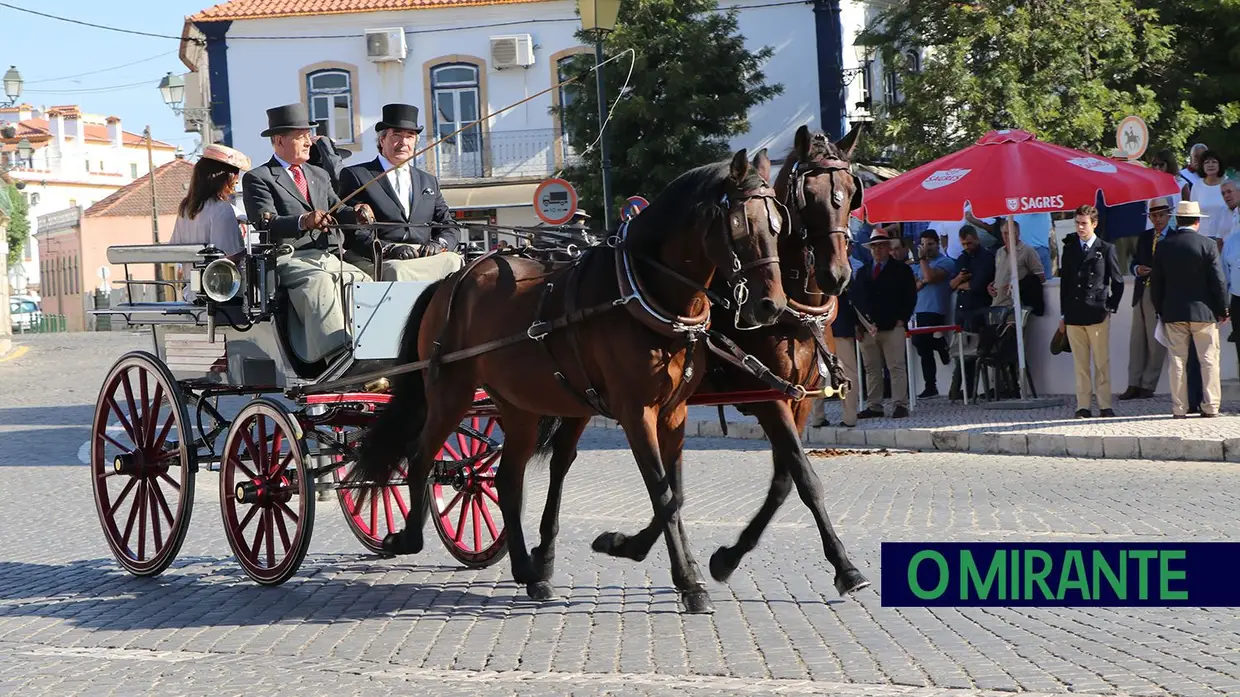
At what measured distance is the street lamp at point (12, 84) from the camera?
6297cm

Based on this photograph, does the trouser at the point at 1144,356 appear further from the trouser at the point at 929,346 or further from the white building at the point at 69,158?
the white building at the point at 69,158

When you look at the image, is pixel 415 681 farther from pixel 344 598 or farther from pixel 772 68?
pixel 772 68

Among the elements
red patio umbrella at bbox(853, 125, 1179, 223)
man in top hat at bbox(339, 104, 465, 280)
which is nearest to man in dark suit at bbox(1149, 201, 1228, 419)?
red patio umbrella at bbox(853, 125, 1179, 223)

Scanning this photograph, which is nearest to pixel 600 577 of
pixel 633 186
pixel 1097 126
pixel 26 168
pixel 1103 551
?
pixel 1103 551

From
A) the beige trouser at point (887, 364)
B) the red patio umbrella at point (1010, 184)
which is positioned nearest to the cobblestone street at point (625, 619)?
the red patio umbrella at point (1010, 184)

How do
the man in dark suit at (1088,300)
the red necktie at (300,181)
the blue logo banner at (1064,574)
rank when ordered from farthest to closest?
1. the man in dark suit at (1088,300)
2. the red necktie at (300,181)
3. the blue logo banner at (1064,574)

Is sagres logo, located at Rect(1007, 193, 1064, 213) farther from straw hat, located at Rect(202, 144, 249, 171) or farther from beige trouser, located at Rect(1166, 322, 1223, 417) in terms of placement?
straw hat, located at Rect(202, 144, 249, 171)

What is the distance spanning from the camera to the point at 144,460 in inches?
366

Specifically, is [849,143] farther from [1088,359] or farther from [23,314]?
[23,314]

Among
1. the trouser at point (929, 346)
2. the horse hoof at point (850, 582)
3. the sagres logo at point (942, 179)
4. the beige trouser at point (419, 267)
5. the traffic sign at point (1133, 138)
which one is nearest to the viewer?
the horse hoof at point (850, 582)

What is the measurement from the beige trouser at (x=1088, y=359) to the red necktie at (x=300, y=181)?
29.3ft

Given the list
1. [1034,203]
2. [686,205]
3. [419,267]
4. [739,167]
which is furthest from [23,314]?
[739,167]

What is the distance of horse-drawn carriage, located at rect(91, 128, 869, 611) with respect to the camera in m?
7.24

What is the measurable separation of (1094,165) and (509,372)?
10.1 m
